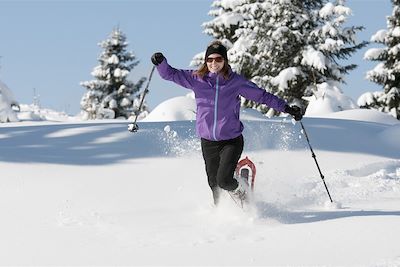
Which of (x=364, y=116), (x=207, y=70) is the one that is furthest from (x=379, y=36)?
(x=207, y=70)

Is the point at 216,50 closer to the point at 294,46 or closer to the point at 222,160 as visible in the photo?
the point at 222,160

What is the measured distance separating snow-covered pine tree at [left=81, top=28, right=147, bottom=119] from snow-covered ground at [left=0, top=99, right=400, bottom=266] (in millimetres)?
24864

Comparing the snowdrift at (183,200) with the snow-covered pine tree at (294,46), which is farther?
the snow-covered pine tree at (294,46)

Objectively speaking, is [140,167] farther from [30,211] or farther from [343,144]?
[343,144]

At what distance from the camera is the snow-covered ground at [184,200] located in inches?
154

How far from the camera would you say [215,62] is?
503 cm

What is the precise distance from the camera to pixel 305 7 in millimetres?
23406

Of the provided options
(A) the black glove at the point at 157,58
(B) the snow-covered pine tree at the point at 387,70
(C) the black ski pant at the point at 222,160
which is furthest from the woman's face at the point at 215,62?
(B) the snow-covered pine tree at the point at 387,70

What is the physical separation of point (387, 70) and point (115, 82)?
18.2 meters

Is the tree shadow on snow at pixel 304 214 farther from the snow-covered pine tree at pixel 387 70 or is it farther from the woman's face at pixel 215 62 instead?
the snow-covered pine tree at pixel 387 70

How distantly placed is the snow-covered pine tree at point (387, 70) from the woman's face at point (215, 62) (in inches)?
782

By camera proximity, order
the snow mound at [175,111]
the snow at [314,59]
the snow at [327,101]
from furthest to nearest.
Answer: the snow at [314,59], the snow at [327,101], the snow mound at [175,111]

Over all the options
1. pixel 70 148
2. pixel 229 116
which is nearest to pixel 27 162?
pixel 70 148

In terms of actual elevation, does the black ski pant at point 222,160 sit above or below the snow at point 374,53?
above
